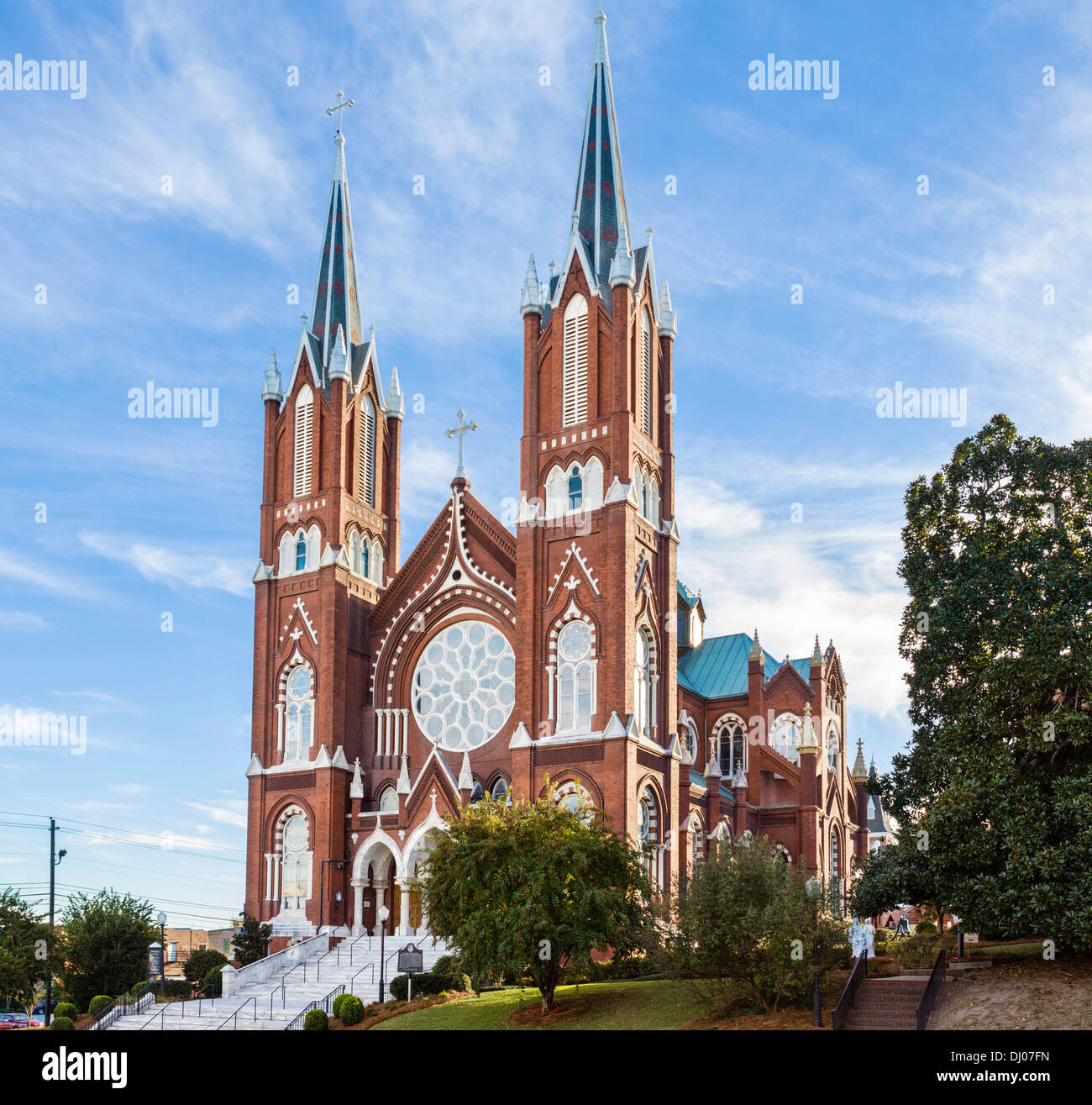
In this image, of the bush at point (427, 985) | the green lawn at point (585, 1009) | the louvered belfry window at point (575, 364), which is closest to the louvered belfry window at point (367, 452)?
the louvered belfry window at point (575, 364)

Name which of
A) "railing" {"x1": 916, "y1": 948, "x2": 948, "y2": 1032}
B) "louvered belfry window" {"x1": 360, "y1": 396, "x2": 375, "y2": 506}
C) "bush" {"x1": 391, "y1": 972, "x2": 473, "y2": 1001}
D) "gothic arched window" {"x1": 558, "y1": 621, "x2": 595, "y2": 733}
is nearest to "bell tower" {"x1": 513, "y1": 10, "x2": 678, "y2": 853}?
"gothic arched window" {"x1": 558, "y1": 621, "x2": 595, "y2": 733}

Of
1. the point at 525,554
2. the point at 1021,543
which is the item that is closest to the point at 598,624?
the point at 525,554

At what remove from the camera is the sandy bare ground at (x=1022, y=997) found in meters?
A: 24.3

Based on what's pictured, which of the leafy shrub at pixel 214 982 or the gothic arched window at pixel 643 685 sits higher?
the gothic arched window at pixel 643 685

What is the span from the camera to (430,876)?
110ft

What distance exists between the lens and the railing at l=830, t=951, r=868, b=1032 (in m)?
25.1

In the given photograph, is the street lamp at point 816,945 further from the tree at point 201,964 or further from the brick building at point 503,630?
the tree at point 201,964

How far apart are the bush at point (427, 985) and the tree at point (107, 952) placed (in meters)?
12.6

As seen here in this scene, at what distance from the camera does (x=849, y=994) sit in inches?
1038

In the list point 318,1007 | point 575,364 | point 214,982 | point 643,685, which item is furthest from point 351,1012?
point 575,364

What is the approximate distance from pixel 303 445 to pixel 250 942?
2017 cm

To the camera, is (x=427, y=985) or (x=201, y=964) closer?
(x=427, y=985)

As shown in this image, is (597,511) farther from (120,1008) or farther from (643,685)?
(120,1008)
